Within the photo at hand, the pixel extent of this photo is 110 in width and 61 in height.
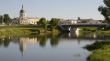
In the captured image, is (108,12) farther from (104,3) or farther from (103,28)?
(103,28)

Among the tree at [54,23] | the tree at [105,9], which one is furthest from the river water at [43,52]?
the tree at [54,23]

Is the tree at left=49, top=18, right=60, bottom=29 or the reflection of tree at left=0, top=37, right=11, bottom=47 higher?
the tree at left=49, top=18, right=60, bottom=29

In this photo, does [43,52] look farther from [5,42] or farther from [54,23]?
[54,23]

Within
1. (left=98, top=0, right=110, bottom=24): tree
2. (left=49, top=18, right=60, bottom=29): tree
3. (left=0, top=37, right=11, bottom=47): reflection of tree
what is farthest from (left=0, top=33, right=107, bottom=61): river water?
(left=49, top=18, right=60, bottom=29): tree

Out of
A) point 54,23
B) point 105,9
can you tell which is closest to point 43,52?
point 105,9

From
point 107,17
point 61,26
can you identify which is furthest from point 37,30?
point 107,17

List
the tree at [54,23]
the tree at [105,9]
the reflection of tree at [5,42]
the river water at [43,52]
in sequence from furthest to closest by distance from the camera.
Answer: the tree at [54,23], the reflection of tree at [5,42], the tree at [105,9], the river water at [43,52]

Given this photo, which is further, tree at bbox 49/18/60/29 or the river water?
tree at bbox 49/18/60/29

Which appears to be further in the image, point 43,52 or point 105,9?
point 105,9

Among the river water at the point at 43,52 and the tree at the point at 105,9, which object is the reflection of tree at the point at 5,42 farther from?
the tree at the point at 105,9

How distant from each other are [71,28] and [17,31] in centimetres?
4306

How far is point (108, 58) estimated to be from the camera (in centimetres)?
3291

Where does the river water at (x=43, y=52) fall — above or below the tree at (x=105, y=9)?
below

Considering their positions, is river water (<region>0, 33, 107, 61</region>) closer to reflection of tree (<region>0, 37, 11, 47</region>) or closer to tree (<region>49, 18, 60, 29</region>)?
reflection of tree (<region>0, 37, 11, 47</region>)
